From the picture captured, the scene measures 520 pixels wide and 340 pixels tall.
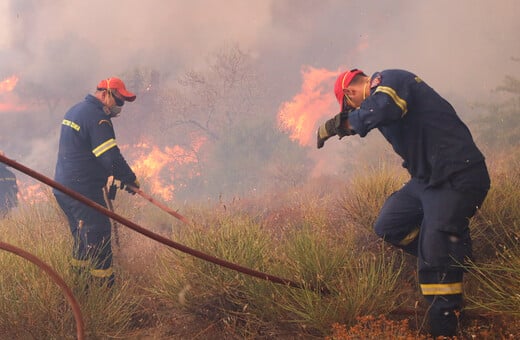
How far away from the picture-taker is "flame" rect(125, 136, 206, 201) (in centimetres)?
2175

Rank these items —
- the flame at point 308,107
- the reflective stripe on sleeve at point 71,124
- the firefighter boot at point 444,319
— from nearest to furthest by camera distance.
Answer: the firefighter boot at point 444,319 < the reflective stripe on sleeve at point 71,124 < the flame at point 308,107

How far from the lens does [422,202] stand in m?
2.37

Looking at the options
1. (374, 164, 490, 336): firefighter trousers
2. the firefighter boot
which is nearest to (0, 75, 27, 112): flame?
(374, 164, 490, 336): firefighter trousers

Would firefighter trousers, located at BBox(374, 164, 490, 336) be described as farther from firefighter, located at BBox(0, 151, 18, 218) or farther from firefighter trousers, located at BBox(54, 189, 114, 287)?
firefighter, located at BBox(0, 151, 18, 218)

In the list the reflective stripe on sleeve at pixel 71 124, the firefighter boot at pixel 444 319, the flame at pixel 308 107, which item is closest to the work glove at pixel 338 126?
the firefighter boot at pixel 444 319

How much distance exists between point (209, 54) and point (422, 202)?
2847cm

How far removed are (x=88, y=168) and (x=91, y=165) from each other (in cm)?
5

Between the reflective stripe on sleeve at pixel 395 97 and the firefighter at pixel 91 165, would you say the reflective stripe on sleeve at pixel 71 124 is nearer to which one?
the firefighter at pixel 91 165

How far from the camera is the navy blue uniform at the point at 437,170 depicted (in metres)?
2.15

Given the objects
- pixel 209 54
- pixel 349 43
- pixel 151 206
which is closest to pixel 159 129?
pixel 209 54

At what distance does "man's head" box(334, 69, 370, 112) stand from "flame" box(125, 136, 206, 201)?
1840 cm

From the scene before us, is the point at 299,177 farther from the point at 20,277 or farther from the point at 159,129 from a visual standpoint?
the point at 159,129

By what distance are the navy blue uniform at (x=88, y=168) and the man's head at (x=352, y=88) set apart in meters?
2.28

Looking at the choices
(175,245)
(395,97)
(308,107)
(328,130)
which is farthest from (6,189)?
(308,107)
